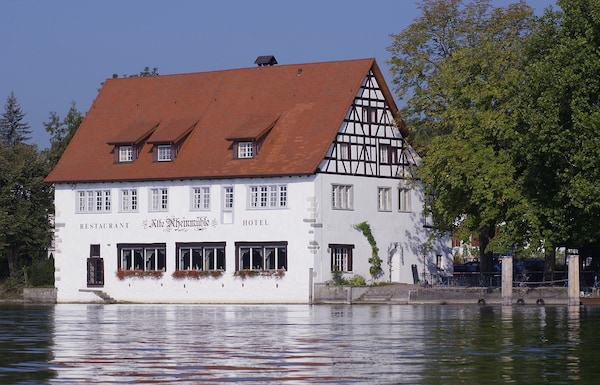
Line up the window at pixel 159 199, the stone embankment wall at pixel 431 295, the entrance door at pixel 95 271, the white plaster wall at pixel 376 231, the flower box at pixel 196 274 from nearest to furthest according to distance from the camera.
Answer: the stone embankment wall at pixel 431 295
the white plaster wall at pixel 376 231
the flower box at pixel 196 274
the window at pixel 159 199
the entrance door at pixel 95 271

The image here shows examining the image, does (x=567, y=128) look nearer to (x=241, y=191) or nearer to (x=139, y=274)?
(x=241, y=191)

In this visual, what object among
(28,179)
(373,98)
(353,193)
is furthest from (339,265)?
(28,179)

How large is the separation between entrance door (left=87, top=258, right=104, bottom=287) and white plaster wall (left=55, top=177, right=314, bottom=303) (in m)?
0.27

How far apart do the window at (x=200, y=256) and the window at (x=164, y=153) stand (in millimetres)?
4527

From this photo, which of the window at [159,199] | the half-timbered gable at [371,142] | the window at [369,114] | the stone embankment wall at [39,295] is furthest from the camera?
the stone embankment wall at [39,295]

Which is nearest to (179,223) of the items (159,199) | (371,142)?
(159,199)

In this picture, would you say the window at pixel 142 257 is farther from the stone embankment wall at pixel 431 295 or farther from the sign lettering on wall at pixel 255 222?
the stone embankment wall at pixel 431 295

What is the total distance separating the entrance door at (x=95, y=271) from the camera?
8081 cm

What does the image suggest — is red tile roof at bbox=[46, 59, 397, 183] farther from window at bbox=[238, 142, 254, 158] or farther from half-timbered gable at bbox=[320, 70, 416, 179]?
half-timbered gable at bbox=[320, 70, 416, 179]

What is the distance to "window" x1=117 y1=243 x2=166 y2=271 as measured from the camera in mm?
79500

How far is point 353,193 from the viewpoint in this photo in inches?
3031

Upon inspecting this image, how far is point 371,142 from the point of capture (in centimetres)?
7812

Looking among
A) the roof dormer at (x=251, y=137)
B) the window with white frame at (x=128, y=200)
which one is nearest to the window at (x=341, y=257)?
the roof dormer at (x=251, y=137)

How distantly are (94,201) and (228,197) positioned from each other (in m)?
8.43
